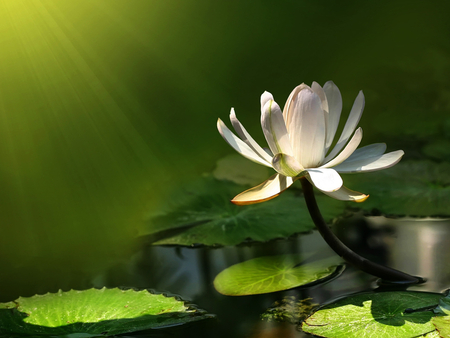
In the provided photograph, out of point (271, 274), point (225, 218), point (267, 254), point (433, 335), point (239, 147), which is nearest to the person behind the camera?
point (433, 335)

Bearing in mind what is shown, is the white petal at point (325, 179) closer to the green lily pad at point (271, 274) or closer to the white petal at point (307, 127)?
the white petal at point (307, 127)

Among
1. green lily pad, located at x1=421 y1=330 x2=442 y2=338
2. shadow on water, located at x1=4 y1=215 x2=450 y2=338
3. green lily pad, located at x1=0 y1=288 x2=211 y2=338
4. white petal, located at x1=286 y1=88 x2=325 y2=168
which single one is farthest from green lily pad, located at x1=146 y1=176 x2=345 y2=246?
green lily pad, located at x1=421 y1=330 x2=442 y2=338

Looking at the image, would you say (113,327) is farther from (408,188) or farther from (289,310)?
(408,188)

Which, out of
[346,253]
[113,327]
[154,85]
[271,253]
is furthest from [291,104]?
[154,85]

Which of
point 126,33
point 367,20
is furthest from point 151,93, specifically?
point 367,20

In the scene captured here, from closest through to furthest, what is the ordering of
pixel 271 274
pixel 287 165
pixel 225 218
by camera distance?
pixel 287 165, pixel 271 274, pixel 225 218

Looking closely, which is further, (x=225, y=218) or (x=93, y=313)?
(x=225, y=218)

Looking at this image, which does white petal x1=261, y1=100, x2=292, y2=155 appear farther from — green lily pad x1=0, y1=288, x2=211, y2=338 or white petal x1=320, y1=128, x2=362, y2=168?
green lily pad x1=0, y1=288, x2=211, y2=338
